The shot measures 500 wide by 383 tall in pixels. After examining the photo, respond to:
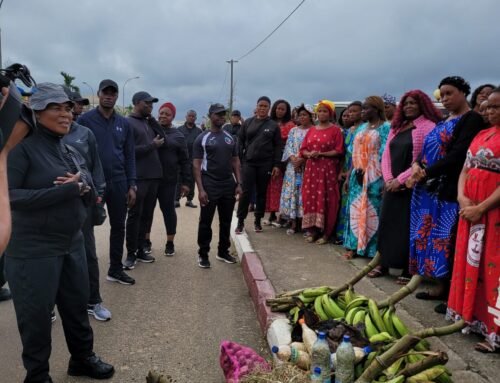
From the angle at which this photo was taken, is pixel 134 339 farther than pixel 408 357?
Yes

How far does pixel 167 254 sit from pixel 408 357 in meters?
4.40

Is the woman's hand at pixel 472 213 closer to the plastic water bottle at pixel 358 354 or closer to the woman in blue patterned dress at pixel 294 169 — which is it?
the plastic water bottle at pixel 358 354

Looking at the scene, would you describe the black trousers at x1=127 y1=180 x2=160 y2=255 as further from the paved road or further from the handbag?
the handbag

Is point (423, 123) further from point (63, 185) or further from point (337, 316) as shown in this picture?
point (63, 185)

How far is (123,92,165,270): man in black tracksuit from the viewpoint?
5.75m

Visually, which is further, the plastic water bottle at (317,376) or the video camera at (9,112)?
the plastic water bottle at (317,376)

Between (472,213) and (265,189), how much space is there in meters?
4.27

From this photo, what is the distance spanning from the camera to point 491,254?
3369 mm

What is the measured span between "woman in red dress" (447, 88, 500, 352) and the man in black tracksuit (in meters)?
3.74

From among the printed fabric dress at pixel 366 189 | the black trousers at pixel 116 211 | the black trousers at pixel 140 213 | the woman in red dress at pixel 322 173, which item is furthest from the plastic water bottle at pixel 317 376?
the woman in red dress at pixel 322 173

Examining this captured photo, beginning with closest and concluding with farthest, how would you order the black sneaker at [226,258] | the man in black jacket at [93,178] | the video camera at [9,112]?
1. the video camera at [9,112]
2. the man in black jacket at [93,178]
3. the black sneaker at [226,258]

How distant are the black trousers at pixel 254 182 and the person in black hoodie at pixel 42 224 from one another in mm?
4274

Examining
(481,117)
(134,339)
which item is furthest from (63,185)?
(481,117)

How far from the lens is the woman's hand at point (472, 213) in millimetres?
3393
